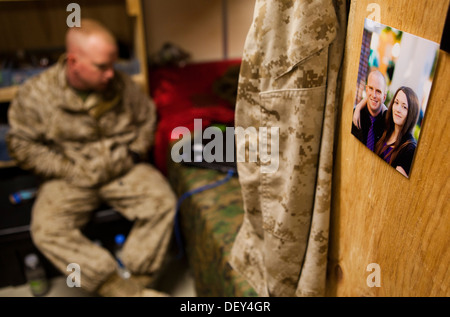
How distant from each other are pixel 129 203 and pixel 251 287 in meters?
0.89

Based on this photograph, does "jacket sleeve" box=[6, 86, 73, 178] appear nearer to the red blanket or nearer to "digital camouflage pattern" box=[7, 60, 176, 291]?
"digital camouflage pattern" box=[7, 60, 176, 291]

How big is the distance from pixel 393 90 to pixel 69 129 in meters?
1.48

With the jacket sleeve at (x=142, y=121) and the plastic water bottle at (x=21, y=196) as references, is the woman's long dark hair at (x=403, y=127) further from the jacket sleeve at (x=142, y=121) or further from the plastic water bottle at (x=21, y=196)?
the plastic water bottle at (x=21, y=196)

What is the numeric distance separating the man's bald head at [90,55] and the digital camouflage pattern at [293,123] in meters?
0.95

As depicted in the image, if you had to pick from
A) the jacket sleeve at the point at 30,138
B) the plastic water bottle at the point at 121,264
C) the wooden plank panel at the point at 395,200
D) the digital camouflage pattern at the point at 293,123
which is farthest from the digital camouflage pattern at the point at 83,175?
the wooden plank panel at the point at 395,200

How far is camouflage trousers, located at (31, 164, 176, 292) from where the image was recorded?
1.64m

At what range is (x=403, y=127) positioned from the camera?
24.8 inches

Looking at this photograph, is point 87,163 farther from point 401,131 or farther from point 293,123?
point 401,131

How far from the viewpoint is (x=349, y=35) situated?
766mm

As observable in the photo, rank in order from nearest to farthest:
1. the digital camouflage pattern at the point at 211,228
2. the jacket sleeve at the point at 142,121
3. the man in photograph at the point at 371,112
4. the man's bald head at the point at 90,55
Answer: the man in photograph at the point at 371,112, the digital camouflage pattern at the point at 211,228, the man's bald head at the point at 90,55, the jacket sleeve at the point at 142,121

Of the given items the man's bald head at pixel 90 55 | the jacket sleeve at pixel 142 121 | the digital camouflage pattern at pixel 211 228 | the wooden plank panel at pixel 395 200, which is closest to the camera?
the wooden plank panel at pixel 395 200

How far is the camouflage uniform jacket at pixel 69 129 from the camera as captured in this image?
172cm

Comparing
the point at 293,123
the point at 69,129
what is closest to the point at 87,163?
the point at 69,129

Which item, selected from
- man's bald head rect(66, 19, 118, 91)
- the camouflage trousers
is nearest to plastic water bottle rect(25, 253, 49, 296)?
the camouflage trousers
